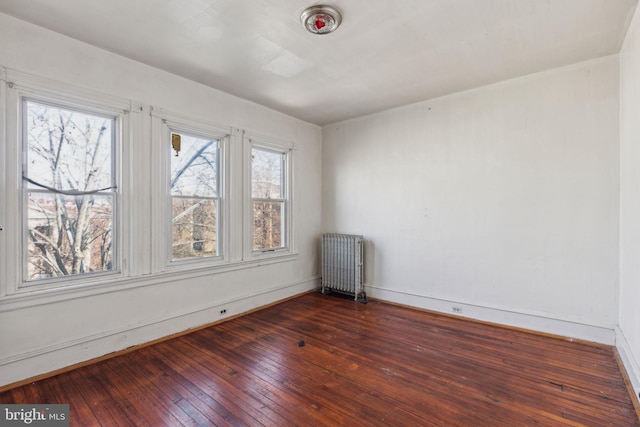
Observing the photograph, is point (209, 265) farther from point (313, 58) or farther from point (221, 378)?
point (313, 58)

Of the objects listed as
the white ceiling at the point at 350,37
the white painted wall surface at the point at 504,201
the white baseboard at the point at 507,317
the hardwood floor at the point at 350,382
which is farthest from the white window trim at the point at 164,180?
the white baseboard at the point at 507,317

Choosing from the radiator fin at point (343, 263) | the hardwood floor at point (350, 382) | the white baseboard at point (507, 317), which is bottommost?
the hardwood floor at point (350, 382)

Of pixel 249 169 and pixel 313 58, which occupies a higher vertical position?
pixel 313 58

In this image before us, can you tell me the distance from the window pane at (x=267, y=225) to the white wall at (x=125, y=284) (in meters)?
0.34

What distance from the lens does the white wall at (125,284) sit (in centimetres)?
227

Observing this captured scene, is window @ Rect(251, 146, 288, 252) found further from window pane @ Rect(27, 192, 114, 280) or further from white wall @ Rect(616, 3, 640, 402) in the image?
white wall @ Rect(616, 3, 640, 402)

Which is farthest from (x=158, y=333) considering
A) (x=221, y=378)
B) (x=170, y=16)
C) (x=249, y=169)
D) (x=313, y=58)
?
(x=313, y=58)

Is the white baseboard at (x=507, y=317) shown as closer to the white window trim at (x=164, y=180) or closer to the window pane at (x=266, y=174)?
the window pane at (x=266, y=174)

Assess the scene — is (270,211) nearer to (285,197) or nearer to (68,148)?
(285,197)

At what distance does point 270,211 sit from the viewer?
4355 millimetres

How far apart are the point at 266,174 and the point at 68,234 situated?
237 centimetres

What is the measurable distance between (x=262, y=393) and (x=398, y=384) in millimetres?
1020

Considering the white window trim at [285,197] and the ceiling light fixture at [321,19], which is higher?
the ceiling light fixture at [321,19]

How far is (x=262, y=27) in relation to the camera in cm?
234
